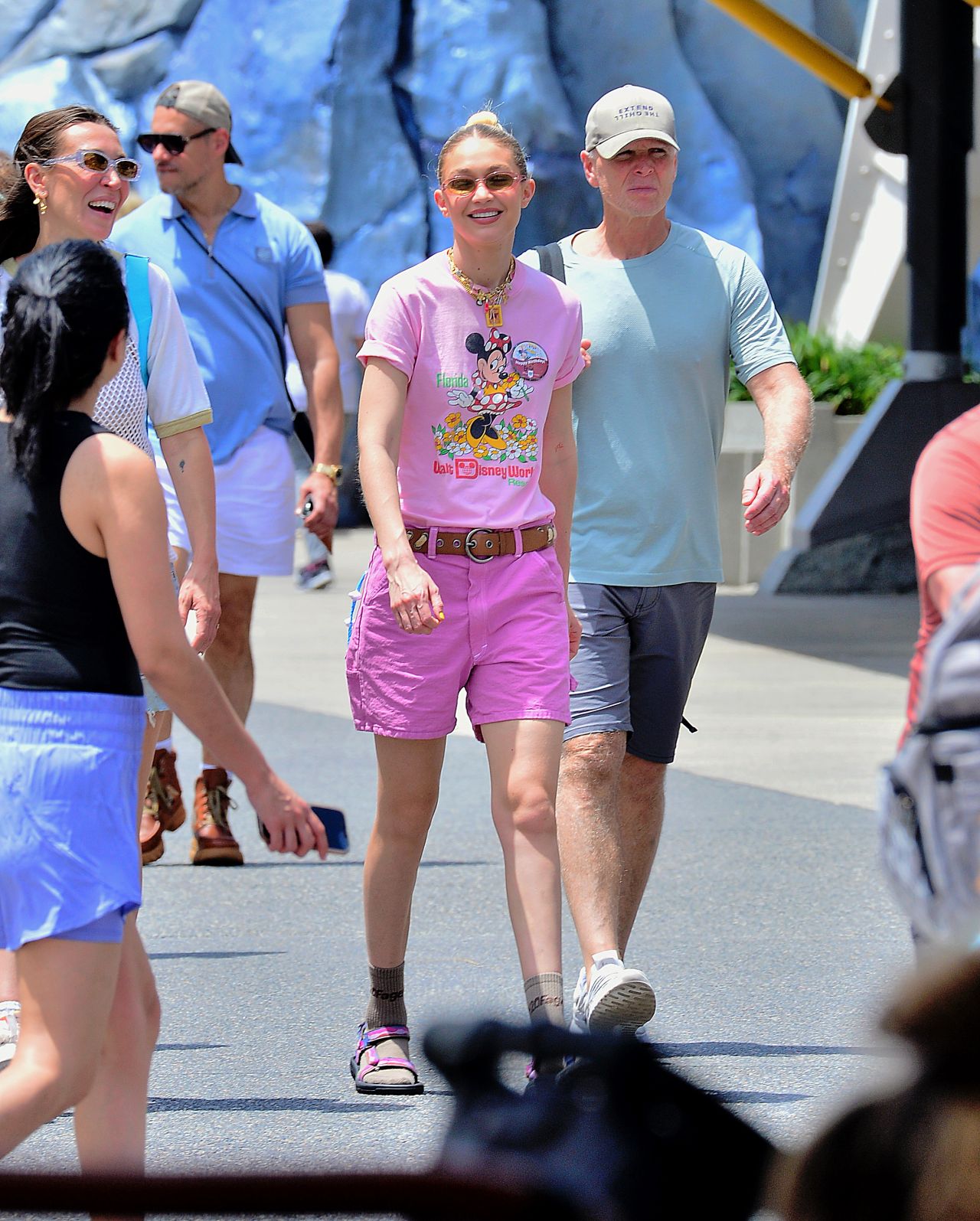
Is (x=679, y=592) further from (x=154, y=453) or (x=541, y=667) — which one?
(x=154, y=453)

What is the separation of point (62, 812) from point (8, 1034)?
1.48m

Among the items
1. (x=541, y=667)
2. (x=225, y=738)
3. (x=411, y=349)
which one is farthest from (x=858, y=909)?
(x=225, y=738)

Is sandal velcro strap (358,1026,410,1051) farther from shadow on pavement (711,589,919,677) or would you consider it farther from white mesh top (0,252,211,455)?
shadow on pavement (711,589,919,677)

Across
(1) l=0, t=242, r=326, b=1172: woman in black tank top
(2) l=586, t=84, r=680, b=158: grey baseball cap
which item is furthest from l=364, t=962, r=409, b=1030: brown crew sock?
(2) l=586, t=84, r=680, b=158: grey baseball cap

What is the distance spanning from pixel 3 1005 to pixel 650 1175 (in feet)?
9.95

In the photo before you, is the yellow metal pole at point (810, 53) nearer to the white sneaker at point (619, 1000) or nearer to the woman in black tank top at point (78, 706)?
the white sneaker at point (619, 1000)

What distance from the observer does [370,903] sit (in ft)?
14.2

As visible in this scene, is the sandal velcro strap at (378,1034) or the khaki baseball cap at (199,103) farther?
the khaki baseball cap at (199,103)

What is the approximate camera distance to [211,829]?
6621 millimetres

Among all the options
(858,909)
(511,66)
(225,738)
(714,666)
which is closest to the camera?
(225,738)

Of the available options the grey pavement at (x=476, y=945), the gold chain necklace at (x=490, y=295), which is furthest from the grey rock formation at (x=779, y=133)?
the gold chain necklace at (x=490, y=295)

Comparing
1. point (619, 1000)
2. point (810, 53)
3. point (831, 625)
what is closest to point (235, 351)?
point (619, 1000)

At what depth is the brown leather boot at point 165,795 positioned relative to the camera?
649 centimetres

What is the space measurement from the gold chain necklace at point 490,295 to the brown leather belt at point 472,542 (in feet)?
1.46
